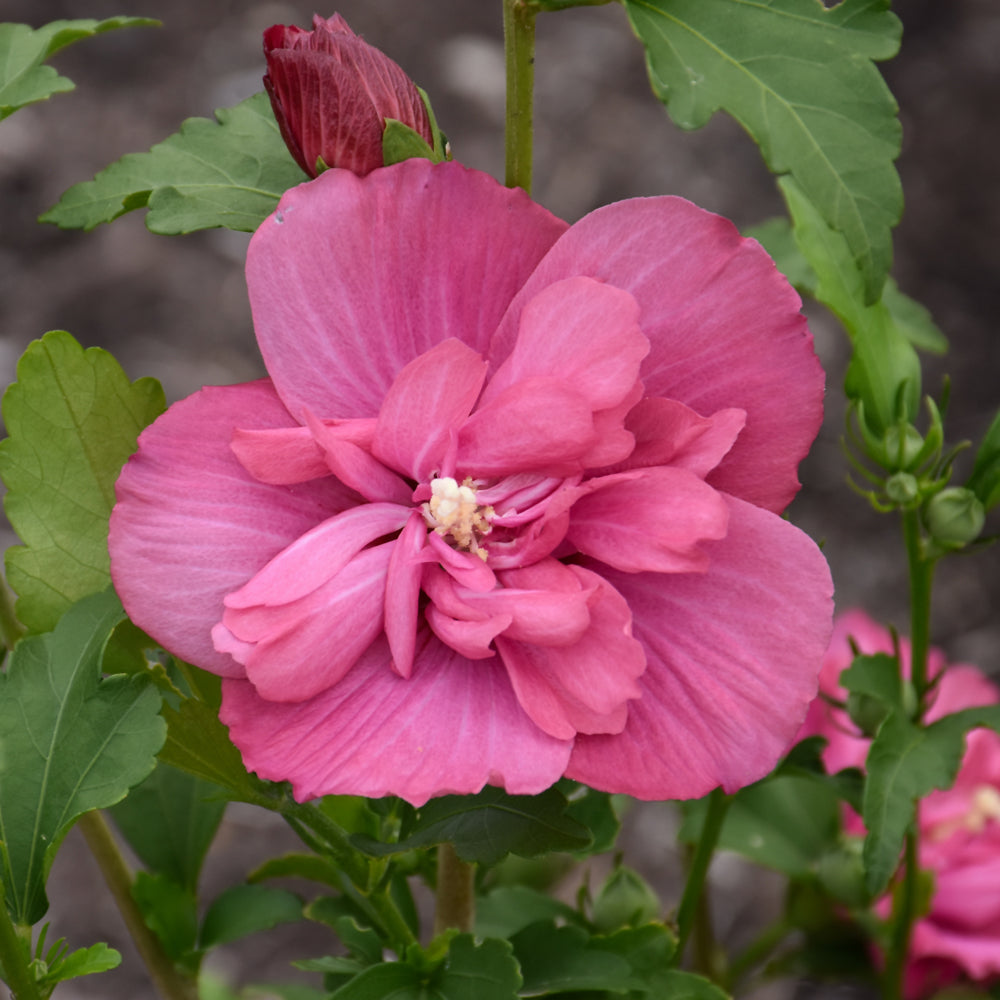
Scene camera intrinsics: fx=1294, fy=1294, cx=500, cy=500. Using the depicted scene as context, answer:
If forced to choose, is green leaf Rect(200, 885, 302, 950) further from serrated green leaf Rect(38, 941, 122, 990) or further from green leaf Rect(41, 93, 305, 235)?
green leaf Rect(41, 93, 305, 235)

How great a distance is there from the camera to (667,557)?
0.51 meters

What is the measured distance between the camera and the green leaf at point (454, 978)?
0.63 m

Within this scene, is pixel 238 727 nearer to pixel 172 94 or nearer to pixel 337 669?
pixel 337 669

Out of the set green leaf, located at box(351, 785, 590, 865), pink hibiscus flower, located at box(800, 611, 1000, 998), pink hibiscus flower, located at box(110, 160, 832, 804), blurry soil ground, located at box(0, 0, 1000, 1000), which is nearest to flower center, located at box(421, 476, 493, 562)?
pink hibiscus flower, located at box(110, 160, 832, 804)

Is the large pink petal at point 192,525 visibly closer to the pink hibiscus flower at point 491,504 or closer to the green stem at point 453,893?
the pink hibiscus flower at point 491,504

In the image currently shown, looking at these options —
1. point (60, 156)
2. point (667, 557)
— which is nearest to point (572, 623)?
point (667, 557)

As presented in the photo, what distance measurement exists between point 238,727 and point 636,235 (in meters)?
0.26

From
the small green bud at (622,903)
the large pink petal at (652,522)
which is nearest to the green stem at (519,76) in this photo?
the large pink petal at (652,522)

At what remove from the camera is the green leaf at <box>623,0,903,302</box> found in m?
0.53

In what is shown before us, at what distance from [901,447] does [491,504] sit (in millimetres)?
287

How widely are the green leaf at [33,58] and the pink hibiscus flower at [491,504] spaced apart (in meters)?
0.19

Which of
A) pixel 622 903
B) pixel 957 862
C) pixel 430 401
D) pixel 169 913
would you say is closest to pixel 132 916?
pixel 169 913

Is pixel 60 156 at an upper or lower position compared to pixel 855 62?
lower

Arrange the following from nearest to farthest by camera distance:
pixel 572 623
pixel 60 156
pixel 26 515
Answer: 1. pixel 572 623
2. pixel 26 515
3. pixel 60 156
